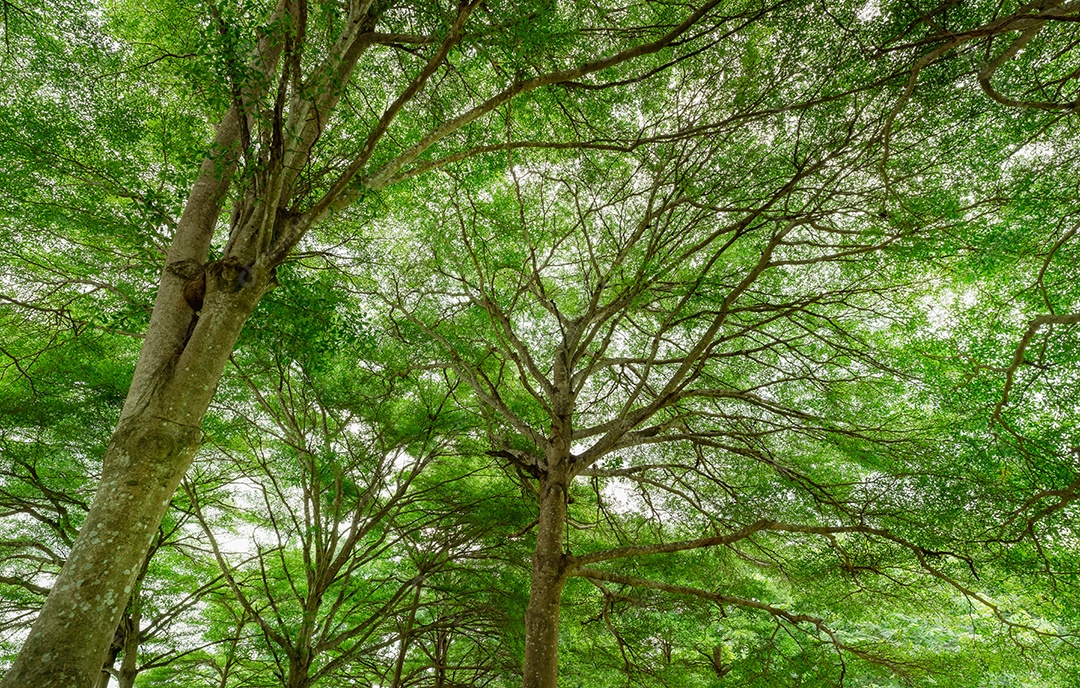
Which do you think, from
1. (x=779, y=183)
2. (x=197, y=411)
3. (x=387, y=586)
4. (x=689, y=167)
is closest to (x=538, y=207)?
(x=689, y=167)

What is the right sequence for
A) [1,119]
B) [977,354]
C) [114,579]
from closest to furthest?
[114,579] < [977,354] < [1,119]

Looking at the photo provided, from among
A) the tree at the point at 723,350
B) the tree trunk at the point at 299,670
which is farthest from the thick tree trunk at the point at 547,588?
the tree trunk at the point at 299,670

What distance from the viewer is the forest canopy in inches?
105

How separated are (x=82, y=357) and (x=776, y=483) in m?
6.43

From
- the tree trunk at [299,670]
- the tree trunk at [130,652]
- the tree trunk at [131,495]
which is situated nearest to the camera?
the tree trunk at [131,495]

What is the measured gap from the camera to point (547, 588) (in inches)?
157

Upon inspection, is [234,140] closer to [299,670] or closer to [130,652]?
[299,670]

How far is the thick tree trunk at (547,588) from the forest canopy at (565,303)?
32 mm

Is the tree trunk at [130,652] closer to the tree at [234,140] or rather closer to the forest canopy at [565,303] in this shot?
the forest canopy at [565,303]

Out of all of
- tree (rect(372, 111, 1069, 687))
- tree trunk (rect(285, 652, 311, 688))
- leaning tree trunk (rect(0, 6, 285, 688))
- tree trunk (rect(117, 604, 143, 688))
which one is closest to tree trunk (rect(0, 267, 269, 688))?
leaning tree trunk (rect(0, 6, 285, 688))

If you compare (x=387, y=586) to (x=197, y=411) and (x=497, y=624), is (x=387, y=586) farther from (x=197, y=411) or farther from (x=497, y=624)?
(x=197, y=411)

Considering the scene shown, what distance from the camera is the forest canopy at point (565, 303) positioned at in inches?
105

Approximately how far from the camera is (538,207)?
5.52m

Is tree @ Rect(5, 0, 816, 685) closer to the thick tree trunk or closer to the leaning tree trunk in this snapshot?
the leaning tree trunk
